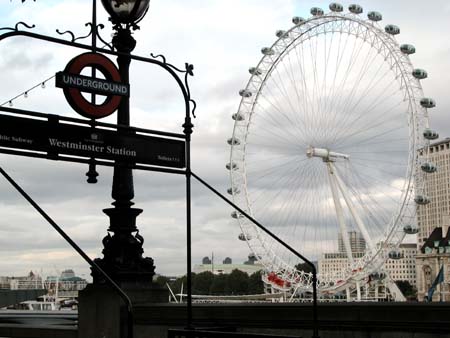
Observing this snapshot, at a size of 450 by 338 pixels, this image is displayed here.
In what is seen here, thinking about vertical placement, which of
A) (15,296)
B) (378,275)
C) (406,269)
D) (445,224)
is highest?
(445,224)

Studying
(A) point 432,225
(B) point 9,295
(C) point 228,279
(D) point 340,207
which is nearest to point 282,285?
(D) point 340,207

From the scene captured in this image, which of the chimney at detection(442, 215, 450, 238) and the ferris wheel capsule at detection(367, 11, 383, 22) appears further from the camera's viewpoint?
the chimney at detection(442, 215, 450, 238)

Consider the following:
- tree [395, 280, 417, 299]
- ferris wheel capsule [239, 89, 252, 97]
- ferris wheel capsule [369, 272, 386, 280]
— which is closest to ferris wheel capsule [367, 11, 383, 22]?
ferris wheel capsule [239, 89, 252, 97]

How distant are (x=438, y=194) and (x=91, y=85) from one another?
15243 centimetres

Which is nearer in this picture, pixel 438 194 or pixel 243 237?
pixel 243 237

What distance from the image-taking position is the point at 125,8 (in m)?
6.00

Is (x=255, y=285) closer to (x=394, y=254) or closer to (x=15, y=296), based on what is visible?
(x=394, y=254)

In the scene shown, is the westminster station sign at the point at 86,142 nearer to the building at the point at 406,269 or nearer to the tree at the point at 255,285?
the tree at the point at 255,285

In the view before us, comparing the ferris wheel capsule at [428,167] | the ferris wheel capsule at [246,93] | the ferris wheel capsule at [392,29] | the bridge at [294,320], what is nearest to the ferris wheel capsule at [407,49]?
the ferris wheel capsule at [392,29]

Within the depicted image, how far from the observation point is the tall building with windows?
13825 cm

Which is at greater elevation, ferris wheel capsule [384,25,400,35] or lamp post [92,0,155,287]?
ferris wheel capsule [384,25,400,35]

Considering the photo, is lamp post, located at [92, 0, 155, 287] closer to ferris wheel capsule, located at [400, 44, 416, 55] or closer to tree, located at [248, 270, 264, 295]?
ferris wheel capsule, located at [400, 44, 416, 55]

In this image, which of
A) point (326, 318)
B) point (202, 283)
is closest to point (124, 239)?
point (326, 318)

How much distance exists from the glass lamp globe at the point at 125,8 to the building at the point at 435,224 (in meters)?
136
